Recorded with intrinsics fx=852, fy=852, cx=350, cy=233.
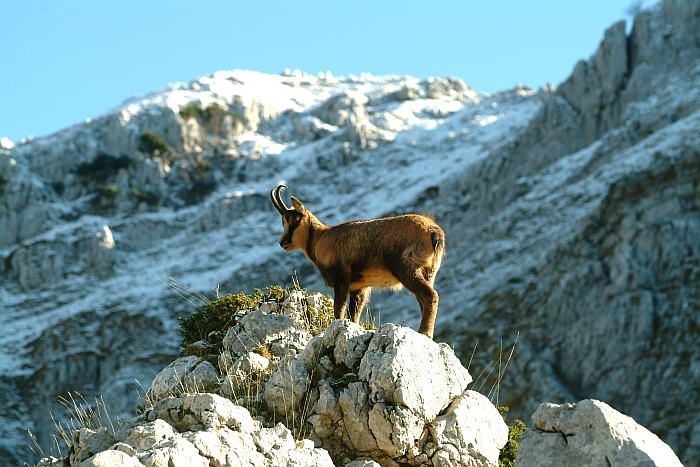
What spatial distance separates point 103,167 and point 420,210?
48931 millimetres

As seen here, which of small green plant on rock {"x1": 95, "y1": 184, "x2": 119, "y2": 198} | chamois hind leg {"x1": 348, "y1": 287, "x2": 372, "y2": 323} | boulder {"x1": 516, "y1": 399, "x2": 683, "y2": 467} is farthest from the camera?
small green plant on rock {"x1": 95, "y1": 184, "x2": 119, "y2": 198}

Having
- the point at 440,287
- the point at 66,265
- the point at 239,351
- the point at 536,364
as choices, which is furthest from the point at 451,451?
the point at 66,265

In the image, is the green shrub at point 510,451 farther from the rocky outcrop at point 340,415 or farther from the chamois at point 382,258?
the chamois at point 382,258

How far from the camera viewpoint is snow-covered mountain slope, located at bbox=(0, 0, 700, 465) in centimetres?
6222

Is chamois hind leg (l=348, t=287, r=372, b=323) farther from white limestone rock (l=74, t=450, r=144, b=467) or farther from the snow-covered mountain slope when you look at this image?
the snow-covered mountain slope

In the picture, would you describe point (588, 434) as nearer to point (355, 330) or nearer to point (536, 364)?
point (355, 330)

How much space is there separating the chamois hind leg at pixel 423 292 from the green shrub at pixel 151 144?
11172cm

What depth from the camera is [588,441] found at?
28.2 feet

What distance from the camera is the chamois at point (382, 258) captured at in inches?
571

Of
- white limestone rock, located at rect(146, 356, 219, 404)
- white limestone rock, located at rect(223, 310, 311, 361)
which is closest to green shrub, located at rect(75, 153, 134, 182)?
white limestone rock, located at rect(223, 310, 311, 361)

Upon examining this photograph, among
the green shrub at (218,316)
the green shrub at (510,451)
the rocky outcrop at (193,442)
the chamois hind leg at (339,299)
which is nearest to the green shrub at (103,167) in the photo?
the green shrub at (218,316)

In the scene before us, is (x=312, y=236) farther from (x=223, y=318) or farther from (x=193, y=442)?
(x=193, y=442)

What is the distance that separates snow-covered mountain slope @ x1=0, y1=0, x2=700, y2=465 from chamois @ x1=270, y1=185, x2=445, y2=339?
114 feet

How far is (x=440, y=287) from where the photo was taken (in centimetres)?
7450
